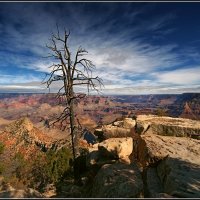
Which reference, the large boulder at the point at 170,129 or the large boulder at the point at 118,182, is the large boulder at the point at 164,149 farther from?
the large boulder at the point at 118,182

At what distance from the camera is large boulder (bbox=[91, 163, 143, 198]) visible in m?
15.4

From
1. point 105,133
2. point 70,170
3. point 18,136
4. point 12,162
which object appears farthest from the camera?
point 18,136

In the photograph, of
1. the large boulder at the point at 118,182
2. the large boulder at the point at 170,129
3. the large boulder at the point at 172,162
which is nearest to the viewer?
the large boulder at the point at 172,162

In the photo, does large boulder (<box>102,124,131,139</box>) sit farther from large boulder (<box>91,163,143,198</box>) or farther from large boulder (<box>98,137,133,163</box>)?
large boulder (<box>91,163,143,198</box>)

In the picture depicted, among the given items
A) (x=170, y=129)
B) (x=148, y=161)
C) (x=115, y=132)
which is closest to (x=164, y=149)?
(x=148, y=161)

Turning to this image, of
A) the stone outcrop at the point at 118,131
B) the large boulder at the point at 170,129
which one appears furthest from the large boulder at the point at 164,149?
the stone outcrop at the point at 118,131

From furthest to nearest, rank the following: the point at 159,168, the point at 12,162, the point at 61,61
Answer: the point at 12,162 < the point at 61,61 < the point at 159,168

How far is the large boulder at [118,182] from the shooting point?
1540 centimetres

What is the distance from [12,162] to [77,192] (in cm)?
4724

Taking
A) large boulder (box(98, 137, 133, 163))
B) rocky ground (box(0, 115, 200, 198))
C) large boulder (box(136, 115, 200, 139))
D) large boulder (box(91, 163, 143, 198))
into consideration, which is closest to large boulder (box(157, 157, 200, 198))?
rocky ground (box(0, 115, 200, 198))

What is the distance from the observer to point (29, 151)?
281 feet

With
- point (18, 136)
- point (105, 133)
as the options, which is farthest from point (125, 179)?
point (18, 136)

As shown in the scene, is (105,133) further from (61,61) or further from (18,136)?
(18,136)

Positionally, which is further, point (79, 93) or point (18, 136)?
point (18, 136)
